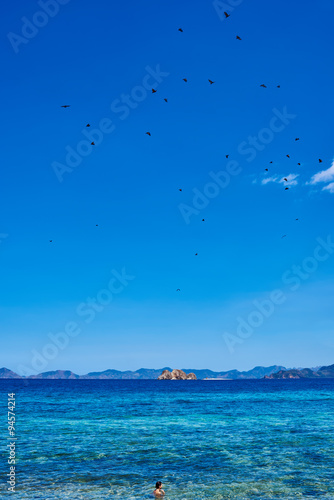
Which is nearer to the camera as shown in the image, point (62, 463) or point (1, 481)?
point (1, 481)

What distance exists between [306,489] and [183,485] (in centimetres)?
668

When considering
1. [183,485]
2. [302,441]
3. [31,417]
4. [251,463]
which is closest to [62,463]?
[183,485]

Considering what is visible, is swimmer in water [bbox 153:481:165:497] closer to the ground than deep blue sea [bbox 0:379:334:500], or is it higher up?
higher up

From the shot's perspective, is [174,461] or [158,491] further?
[174,461]

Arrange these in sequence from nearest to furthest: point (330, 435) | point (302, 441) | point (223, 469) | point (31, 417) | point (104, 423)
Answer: point (223, 469)
point (302, 441)
point (330, 435)
point (104, 423)
point (31, 417)

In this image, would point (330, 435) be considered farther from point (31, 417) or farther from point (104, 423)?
point (31, 417)

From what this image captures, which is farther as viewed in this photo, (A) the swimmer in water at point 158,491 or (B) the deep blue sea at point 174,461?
(B) the deep blue sea at point 174,461

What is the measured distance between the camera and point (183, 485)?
74.4 ft

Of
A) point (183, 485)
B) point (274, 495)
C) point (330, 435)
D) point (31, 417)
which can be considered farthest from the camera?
point (31, 417)

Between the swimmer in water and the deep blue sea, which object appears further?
the deep blue sea

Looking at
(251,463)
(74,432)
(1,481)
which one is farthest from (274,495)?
(74,432)

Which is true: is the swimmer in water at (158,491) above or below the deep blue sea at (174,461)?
above

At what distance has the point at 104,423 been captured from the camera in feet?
168

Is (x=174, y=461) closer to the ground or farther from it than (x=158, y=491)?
closer to the ground
